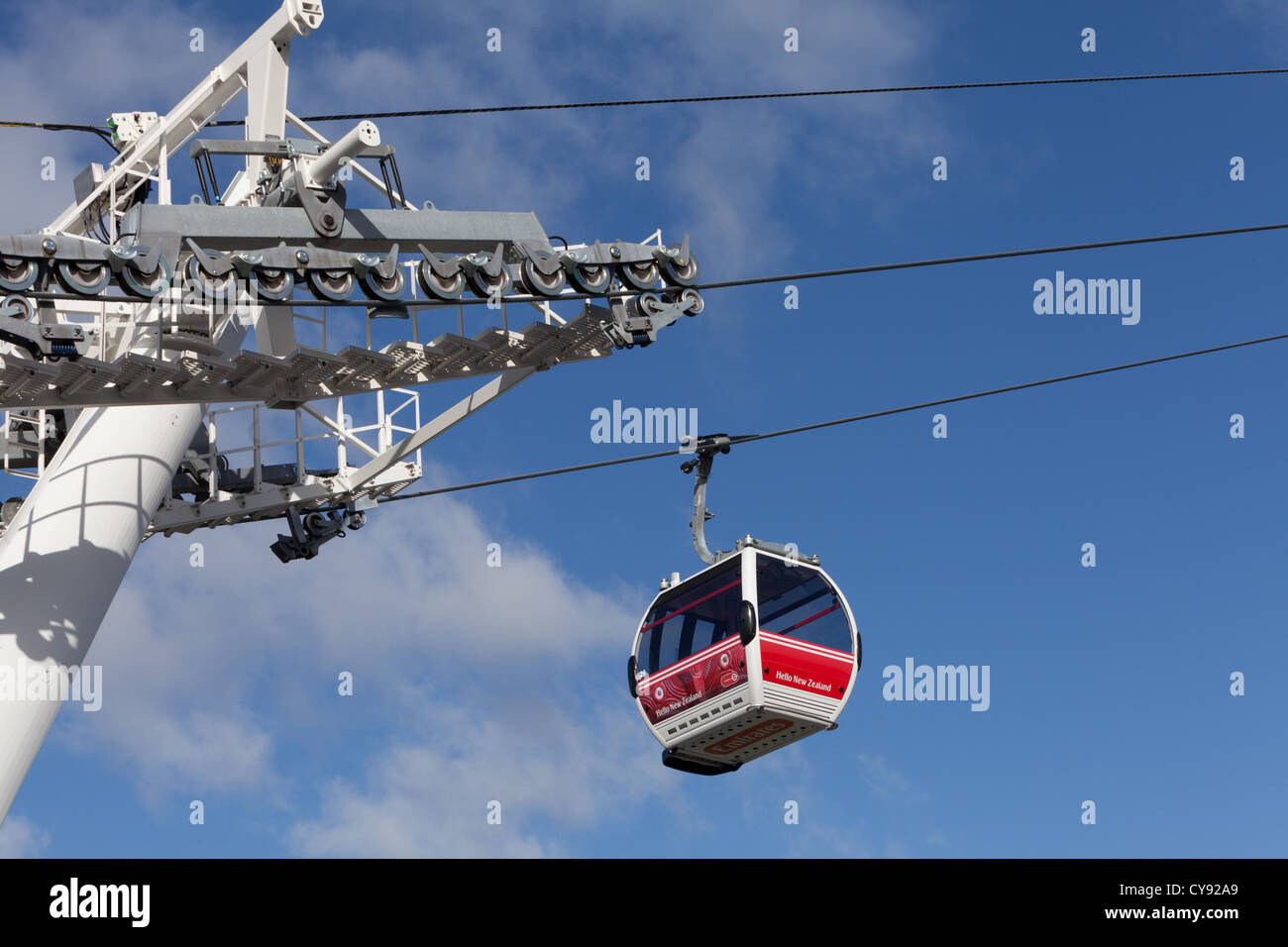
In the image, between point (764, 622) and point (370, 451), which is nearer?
point (764, 622)

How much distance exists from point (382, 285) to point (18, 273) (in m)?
3.32

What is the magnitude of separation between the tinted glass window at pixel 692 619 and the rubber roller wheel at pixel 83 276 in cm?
698

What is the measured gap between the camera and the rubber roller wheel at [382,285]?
665 inches

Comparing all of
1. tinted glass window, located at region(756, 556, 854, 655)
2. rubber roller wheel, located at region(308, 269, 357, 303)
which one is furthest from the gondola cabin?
rubber roller wheel, located at region(308, 269, 357, 303)

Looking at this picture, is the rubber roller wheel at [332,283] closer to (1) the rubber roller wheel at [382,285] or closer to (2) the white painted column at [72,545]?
(1) the rubber roller wheel at [382,285]

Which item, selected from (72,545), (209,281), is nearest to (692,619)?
(209,281)

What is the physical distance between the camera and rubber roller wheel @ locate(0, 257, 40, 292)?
1527 centimetres

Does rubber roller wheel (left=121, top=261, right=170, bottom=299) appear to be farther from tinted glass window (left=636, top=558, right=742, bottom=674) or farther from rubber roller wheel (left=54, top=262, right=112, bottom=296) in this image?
tinted glass window (left=636, top=558, right=742, bottom=674)

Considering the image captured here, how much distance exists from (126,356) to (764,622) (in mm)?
6830

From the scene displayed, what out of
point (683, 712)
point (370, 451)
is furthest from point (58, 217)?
point (683, 712)

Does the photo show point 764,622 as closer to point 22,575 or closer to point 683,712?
point 683,712

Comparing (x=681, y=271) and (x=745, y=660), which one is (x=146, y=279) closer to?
(x=681, y=271)

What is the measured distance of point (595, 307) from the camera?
18375mm

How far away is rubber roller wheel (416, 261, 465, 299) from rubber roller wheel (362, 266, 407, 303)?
198 millimetres
